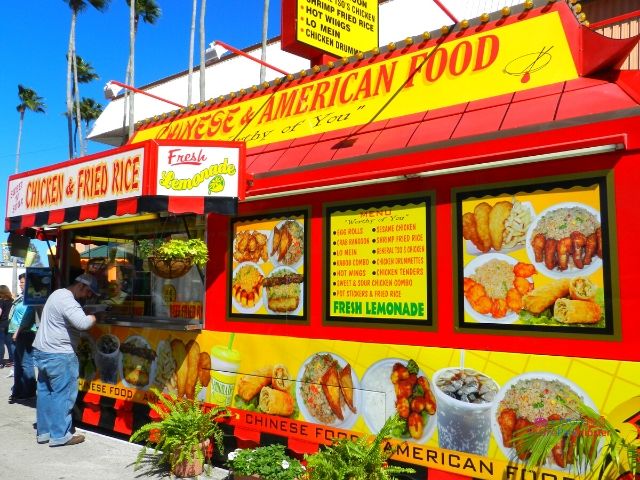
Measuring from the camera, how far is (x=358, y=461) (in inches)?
162

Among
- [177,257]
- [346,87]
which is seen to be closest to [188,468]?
Answer: [177,257]

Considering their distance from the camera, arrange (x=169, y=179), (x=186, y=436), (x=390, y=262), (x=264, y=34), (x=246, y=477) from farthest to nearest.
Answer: (x=264, y=34) < (x=169, y=179) < (x=186, y=436) < (x=246, y=477) < (x=390, y=262)

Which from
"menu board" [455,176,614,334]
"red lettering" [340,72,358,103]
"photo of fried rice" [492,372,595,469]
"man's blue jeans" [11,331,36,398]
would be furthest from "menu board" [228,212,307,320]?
"man's blue jeans" [11,331,36,398]

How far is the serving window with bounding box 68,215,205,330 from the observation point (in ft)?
19.9

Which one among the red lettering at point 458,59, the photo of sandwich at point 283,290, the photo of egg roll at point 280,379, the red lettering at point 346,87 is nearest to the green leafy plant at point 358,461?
Answer: the photo of egg roll at point 280,379

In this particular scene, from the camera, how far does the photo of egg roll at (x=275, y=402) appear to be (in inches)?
198

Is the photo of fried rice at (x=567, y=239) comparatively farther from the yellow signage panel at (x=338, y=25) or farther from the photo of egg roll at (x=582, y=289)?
the yellow signage panel at (x=338, y=25)

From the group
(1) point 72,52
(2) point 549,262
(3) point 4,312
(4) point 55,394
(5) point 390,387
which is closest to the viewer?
(2) point 549,262

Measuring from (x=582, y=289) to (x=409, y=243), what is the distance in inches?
51.2

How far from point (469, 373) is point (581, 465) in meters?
0.88

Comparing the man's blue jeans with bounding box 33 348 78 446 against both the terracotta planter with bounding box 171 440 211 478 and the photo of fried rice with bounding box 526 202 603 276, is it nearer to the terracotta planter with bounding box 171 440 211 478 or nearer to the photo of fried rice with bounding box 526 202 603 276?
the terracotta planter with bounding box 171 440 211 478

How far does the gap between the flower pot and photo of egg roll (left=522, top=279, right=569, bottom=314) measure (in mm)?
3270

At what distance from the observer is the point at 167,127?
771 cm

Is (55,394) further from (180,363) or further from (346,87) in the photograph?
(346,87)
